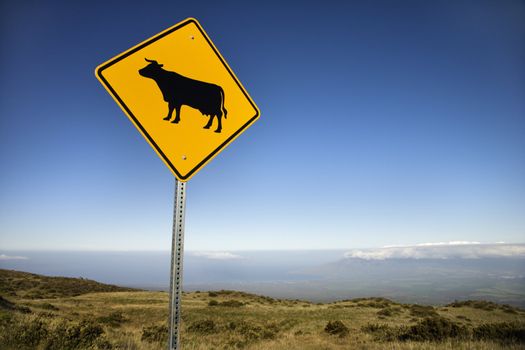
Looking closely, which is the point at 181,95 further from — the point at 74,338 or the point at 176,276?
the point at 74,338

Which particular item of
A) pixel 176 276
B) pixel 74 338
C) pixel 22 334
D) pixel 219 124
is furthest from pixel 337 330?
pixel 219 124

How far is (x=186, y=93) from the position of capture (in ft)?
9.18

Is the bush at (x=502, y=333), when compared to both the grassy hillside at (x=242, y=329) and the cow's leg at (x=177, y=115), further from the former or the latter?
the cow's leg at (x=177, y=115)

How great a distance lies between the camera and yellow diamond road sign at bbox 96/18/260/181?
2549 mm

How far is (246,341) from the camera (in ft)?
38.9

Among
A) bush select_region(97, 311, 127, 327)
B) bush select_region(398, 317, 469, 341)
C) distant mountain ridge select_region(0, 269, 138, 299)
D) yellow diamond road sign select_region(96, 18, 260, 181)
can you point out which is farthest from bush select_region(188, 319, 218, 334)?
distant mountain ridge select_region(0, 269, 138, 299)

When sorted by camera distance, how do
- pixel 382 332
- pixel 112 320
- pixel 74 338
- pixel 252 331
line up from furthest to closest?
pixel 112 320
pixel 252 331
pixel 382 332
pixel 74 338

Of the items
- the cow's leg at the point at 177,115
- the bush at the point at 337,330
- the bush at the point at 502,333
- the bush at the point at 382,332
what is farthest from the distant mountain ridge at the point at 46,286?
the cow's leg at the point at 177,115

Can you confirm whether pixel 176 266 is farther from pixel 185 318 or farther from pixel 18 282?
pixel 18 282

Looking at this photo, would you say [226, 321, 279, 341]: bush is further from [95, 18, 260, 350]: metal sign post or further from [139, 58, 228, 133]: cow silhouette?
[139, 58, 228, 133]: cow silhouette

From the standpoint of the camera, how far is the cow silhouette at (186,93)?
268 cm

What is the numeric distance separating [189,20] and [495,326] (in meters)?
14.4

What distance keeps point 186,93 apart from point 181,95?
75 millimetres

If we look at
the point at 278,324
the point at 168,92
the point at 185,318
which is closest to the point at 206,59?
the point at 168,92
